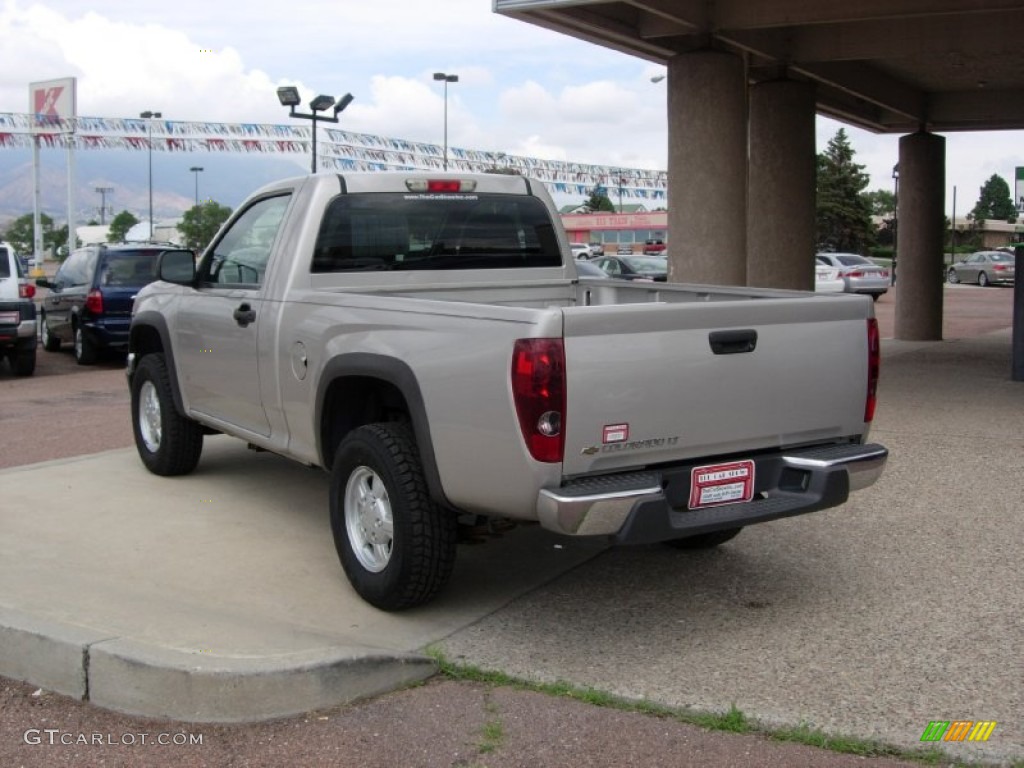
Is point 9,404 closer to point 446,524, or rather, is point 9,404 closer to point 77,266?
point 77,266

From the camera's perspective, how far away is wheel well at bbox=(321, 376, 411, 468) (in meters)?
5.54

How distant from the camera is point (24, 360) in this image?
50.7 ft

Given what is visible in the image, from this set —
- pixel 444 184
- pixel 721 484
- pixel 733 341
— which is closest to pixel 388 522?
pixel 721 484

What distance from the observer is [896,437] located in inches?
378

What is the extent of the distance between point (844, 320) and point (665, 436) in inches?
45.1

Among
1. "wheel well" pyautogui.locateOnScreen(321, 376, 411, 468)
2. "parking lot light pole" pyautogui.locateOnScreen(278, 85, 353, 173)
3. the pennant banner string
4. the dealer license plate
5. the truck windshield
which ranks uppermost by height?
the pennant banner string

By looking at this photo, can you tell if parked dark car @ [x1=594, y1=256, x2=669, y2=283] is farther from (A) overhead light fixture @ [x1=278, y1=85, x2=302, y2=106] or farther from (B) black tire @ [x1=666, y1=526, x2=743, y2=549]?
(B) black tire @ [x1=666, y1=526, x2=743, y2=549]

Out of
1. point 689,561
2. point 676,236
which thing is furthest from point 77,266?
point 689,561

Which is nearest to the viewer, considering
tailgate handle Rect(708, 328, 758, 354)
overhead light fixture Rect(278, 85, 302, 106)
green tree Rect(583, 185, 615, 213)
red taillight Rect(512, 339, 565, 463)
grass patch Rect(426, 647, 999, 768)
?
grass patch Rect(426, 647, 999, 768)

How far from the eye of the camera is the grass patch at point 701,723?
393 cm

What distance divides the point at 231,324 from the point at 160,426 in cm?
158

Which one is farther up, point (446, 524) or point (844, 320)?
point (844, 320)

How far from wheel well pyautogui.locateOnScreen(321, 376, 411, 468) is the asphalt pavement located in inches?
28.3

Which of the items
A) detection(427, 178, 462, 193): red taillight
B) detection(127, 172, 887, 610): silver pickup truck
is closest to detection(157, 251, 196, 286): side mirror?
Result: detection(127, 172, 887, 610): silver pickup truck
